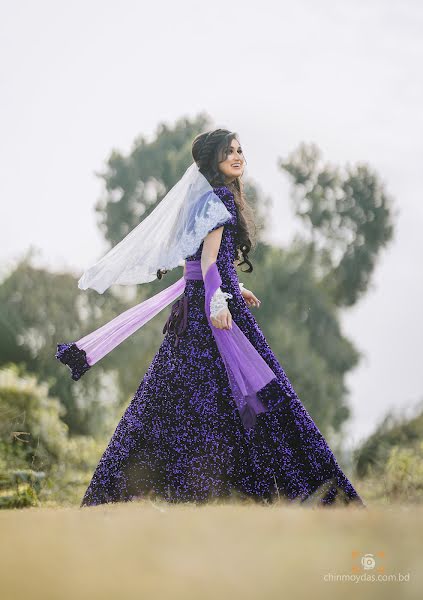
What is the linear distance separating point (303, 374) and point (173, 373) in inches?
472

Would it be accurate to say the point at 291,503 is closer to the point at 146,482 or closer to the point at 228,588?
the point at 146,482

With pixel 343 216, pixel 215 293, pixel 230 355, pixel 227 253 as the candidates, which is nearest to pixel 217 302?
pixel 215 293

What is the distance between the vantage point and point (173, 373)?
13.4 feet

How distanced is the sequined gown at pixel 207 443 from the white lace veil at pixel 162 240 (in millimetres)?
356

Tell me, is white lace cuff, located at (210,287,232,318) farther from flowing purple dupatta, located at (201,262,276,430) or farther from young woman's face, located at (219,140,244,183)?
young woman's face, located at (219,140,244,183)

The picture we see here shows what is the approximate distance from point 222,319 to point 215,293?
143 millimetres

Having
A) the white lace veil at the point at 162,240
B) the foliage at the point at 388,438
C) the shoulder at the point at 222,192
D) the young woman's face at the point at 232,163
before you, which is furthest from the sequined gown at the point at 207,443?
the foliage at the point at 388,438

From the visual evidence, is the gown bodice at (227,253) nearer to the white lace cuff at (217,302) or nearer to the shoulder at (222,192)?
the shoulder at (222,192)

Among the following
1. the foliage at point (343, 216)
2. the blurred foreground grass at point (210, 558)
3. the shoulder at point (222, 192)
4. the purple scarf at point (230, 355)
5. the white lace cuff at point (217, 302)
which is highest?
the foliage at point (343, 216)

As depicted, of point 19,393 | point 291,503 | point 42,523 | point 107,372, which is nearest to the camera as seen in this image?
point 42,523

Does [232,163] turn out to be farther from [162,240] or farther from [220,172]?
[162,240]

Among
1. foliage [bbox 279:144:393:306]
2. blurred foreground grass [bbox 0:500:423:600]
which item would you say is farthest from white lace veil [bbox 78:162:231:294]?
foliage [bbox 279:144:393:306]

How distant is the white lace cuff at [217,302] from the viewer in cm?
394

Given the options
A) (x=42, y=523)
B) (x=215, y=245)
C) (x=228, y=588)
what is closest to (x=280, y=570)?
(x=228, y=588)
